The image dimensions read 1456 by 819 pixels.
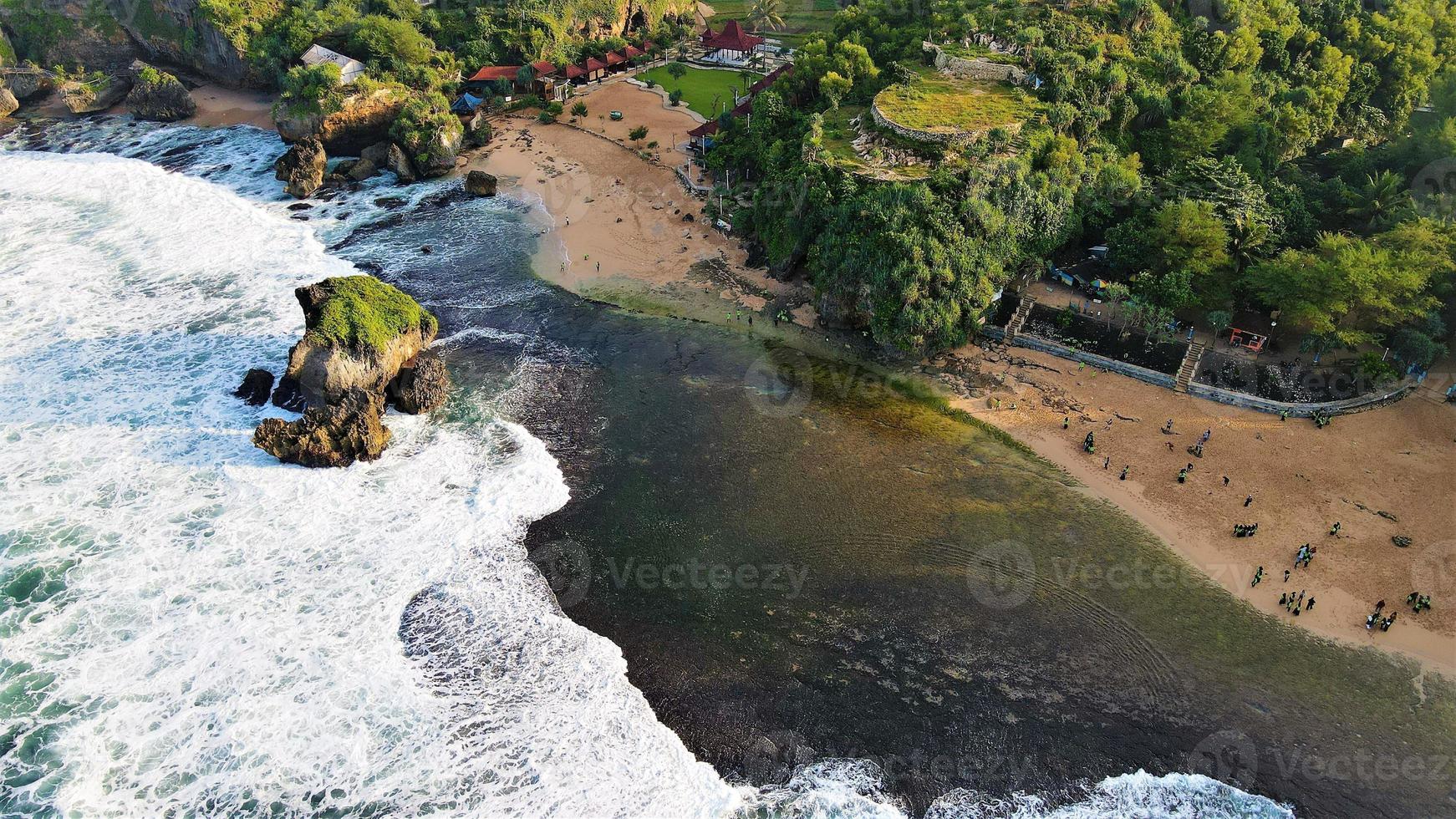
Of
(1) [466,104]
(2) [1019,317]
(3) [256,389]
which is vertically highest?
(1) [466,104]

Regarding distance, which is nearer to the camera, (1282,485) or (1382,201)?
(1282,485)

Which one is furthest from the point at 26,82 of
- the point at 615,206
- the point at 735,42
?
the point at 735,42

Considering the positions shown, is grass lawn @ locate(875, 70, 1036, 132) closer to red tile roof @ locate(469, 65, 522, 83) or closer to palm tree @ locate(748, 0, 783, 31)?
palm tree @ locate(748, 0, 783, 31)

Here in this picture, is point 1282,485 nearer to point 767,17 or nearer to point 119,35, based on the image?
point 767,17

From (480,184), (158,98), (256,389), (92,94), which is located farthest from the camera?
(92,94)

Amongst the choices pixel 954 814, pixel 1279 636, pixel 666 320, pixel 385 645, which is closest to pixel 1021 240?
pixel 666 320

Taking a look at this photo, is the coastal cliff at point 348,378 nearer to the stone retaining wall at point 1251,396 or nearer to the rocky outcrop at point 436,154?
the rocky outcrop at point 436,154

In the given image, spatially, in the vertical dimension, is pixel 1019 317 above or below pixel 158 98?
above
